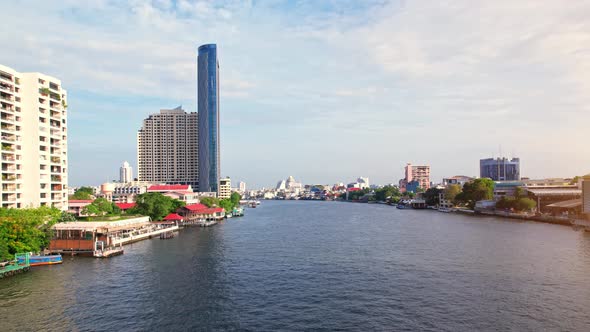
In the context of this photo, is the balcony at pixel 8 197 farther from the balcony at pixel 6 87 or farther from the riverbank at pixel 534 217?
the riverbank at pixel 534 217

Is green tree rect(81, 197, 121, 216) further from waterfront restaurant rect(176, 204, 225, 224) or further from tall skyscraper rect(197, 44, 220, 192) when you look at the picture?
tall skyscraper rect(197, 44, 220, 192)

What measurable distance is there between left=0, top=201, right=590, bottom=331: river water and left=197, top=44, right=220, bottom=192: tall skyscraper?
403 ft

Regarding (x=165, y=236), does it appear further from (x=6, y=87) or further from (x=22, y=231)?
(x=6, y=87)

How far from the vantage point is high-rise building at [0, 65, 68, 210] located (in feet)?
154

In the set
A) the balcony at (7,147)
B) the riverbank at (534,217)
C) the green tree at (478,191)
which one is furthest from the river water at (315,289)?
the green tree at (478,191)

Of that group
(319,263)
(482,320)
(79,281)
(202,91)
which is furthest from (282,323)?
(202,91)

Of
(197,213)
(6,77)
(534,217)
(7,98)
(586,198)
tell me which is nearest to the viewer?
(7,98)

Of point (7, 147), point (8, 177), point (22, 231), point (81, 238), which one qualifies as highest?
point (7, 147)

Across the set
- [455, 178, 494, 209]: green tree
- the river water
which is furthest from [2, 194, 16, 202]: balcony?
[455, 178, 494, 209]: green tree

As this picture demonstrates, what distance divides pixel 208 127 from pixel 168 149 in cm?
2145

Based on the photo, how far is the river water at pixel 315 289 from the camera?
2227cm

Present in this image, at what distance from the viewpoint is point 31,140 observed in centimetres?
5003

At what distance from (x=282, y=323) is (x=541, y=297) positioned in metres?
17.4

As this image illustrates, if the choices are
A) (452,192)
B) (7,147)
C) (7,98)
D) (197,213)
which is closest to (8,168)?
(7,147)
